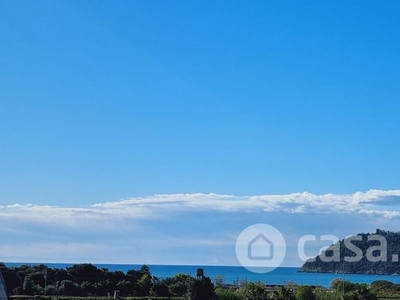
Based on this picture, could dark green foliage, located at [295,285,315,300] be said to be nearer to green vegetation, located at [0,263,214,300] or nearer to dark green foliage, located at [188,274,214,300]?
green vegetation, located at [0,263,214,300]

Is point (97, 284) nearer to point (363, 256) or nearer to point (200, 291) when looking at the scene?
point (200, 291)

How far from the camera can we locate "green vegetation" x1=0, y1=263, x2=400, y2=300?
1362 inches

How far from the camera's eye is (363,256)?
381ft

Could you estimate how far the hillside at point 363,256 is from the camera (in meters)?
95.2

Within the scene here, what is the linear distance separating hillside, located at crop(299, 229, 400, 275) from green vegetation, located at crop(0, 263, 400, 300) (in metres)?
46.2

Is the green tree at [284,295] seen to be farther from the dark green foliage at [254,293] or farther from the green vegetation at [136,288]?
the dark green foliage at [254,293]

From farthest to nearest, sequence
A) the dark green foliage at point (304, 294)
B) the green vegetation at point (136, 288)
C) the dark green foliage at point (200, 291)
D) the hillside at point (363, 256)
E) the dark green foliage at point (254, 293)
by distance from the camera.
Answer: the hillside at point (363, 256) < the dark green foliage at point (304, 294) < the dark green foliage at point (254, 293) < the green vegetation at point (136, 288) < the dark green foliage at point (200, 291)

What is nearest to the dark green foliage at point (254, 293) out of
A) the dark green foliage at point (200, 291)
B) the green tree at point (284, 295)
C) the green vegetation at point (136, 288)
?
the green vegetation at point (136, 288)

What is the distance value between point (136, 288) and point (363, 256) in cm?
8399

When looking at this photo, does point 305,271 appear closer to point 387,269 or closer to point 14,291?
point 387,269

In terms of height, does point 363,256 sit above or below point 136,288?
above

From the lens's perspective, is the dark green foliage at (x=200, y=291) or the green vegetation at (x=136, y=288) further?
the green vegetation at (x=136, y=288)

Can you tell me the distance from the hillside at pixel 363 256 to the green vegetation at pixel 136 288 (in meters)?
46.2

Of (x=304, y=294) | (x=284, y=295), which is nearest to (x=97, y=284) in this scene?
(x=284, y=295)
